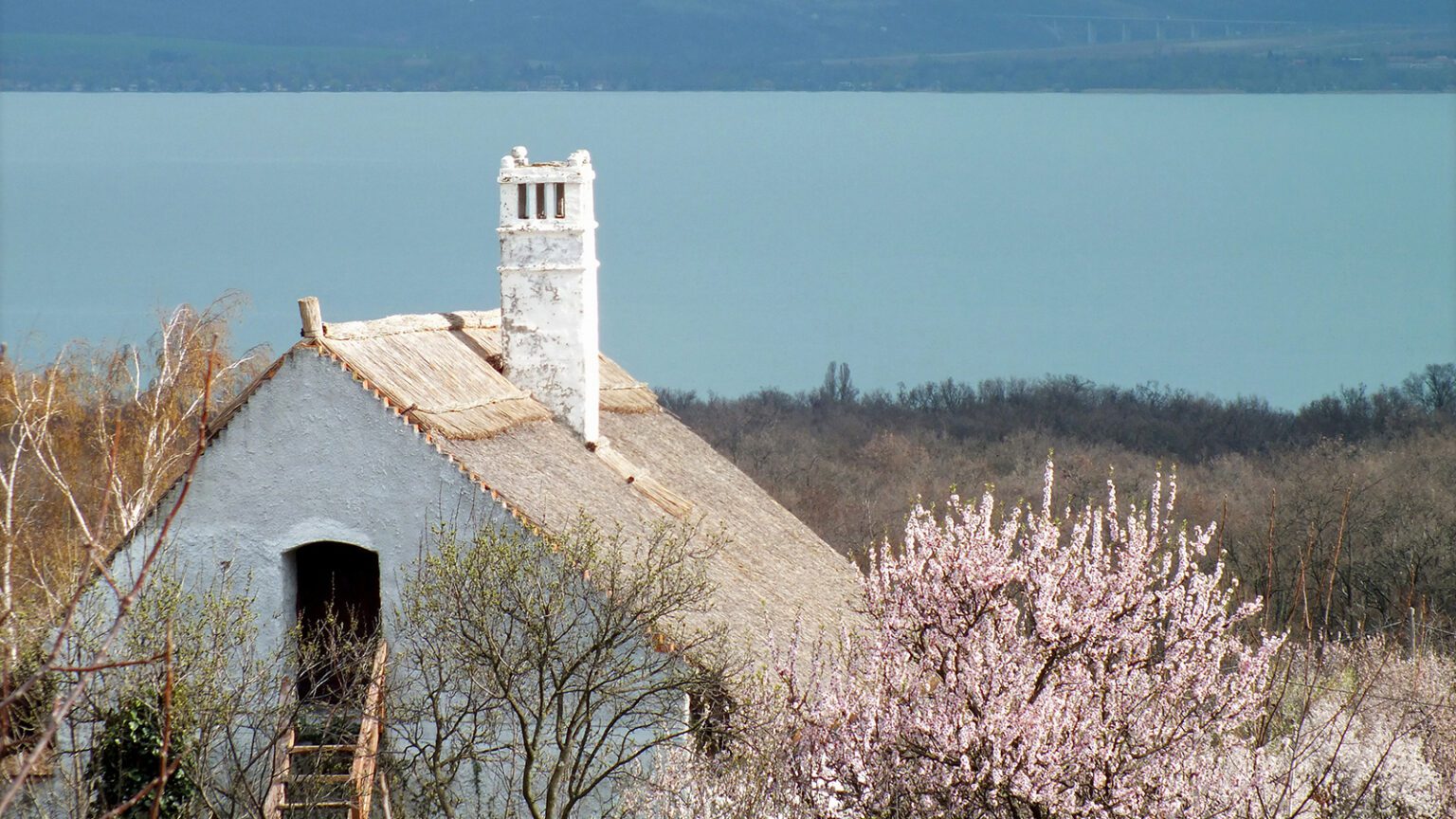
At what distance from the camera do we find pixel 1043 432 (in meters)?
72.2

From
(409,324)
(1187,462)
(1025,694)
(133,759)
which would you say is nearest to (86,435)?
(409,324)

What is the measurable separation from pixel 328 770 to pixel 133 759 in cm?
191

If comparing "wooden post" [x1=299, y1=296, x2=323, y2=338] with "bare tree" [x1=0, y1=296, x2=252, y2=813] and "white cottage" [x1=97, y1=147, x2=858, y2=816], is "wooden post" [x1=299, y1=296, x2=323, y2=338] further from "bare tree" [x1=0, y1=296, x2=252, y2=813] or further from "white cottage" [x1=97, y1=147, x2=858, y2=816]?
"bare tree" [x1=0, y1=296, x2=252, y2=813]

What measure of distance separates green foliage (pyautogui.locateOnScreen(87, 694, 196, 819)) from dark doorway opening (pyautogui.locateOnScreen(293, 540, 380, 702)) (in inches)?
63.9

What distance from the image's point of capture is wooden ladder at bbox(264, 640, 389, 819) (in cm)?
1497

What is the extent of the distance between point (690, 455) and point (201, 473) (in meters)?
7.45

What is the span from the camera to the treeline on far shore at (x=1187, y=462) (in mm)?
38969

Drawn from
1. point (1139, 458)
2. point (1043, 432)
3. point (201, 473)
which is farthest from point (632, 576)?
point (1043, 432)

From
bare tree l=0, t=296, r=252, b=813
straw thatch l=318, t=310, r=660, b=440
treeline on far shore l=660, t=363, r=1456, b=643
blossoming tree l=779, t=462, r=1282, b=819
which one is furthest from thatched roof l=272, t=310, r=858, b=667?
treeline on far shore l=660, t=363, r=1456, b=643

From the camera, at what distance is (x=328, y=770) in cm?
1719

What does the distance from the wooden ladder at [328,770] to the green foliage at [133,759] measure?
34.3 inches

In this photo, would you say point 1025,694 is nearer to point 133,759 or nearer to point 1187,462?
point 133,759

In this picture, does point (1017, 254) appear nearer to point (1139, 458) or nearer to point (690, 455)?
point (1139, 458)

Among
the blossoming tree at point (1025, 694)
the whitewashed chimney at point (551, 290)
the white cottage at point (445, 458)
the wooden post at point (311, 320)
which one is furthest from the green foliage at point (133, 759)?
the whitewashed chimney at point (551, 290)
